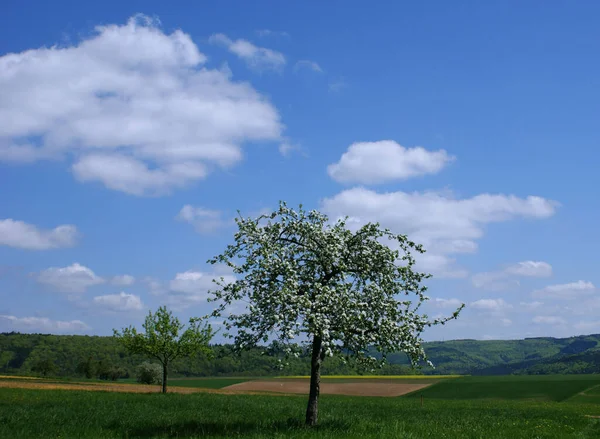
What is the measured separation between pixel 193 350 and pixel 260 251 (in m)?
38.6

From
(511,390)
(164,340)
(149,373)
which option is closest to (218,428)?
(164,340)

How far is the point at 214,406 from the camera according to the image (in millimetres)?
38500

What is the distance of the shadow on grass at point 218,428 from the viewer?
2264 cm

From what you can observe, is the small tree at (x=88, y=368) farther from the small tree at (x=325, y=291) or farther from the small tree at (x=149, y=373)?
the small tree at (x=325, y=291)

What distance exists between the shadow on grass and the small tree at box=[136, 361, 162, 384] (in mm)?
67821

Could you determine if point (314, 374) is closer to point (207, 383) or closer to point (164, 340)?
point (164, 340)

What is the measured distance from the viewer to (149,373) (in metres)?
90.9

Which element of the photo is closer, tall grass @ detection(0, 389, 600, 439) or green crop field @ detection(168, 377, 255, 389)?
tall grass @ detection(0, 389, 600, 439)

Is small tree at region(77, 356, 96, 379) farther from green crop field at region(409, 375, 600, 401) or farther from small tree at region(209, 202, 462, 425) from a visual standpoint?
small tree at region(209, 202, 462, 425)

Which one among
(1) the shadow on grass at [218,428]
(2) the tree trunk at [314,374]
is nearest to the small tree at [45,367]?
(1) the shadow on grass at [218,428]

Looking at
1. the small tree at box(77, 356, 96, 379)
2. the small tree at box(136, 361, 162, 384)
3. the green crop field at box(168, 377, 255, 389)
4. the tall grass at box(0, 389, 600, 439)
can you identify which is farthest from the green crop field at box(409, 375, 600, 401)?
the small tree at box(77, 356, 96, 379)

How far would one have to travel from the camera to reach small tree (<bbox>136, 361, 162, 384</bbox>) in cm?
9062

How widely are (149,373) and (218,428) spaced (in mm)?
71485

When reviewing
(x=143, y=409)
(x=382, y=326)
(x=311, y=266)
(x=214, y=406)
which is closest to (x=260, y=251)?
(x=311, y=266)
